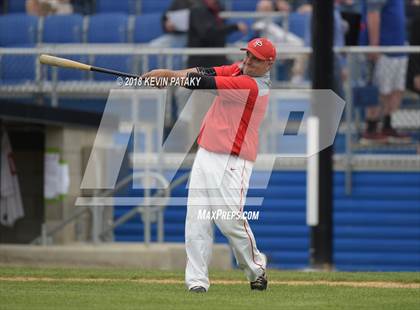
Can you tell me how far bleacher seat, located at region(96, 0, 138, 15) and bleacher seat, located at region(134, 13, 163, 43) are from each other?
1481mm

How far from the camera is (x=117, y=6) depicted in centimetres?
1956

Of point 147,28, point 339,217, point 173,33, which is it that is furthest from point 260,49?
point 147,28

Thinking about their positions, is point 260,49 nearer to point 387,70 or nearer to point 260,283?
point 260,283

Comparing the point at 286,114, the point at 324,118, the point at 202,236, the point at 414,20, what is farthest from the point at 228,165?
the point at 414,20

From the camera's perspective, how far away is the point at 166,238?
1600 cm

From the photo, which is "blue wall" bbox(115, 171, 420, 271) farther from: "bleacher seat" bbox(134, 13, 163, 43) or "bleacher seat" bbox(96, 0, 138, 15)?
"bleacher seat" bbox(96, 0, 138, 15)

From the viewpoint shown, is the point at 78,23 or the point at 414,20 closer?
the point at 414,20

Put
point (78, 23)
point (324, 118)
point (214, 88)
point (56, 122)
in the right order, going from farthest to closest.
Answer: point (78, 23) → point (56, 122) → point (324, 118) → point (214, 88)

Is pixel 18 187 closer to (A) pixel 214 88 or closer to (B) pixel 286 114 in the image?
(B) pixel 286 114

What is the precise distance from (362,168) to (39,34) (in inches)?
215

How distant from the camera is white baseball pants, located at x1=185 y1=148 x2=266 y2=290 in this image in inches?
371

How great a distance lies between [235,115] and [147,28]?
28.0 ft

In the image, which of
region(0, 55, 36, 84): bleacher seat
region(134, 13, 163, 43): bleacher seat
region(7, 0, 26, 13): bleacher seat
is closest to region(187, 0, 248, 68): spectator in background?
region(134, 13, 163, 43): bleacher seat

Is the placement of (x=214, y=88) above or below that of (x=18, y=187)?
above
